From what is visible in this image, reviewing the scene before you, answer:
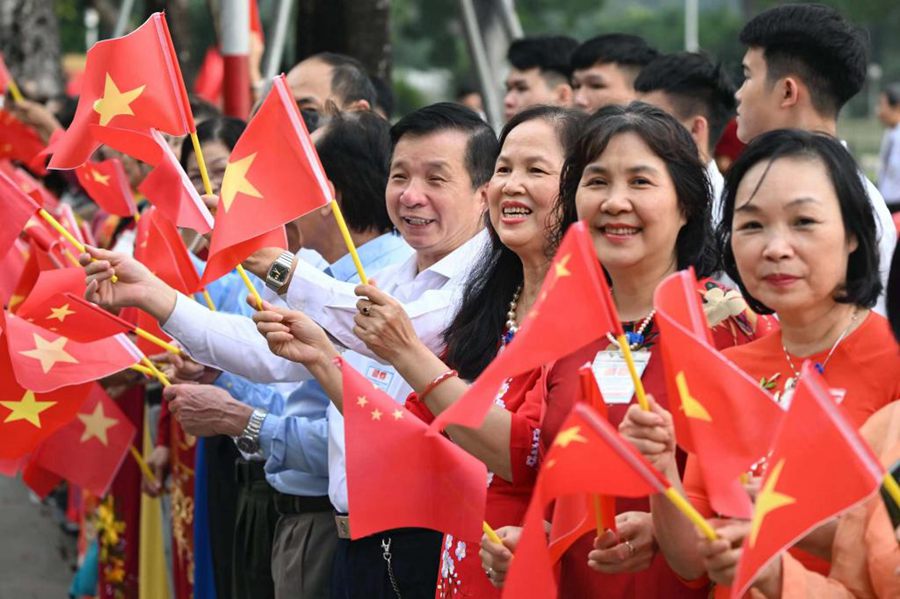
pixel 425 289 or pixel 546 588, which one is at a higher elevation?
pixel 425 289

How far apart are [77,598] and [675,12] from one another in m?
61.4

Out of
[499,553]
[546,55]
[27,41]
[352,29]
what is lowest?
[499,553]

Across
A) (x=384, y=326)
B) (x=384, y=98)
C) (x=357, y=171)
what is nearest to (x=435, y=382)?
(x=384, y=326)

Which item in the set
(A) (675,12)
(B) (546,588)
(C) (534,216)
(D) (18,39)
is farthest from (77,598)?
(A) (675,12)

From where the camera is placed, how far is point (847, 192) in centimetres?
276

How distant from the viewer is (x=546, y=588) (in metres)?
2.68

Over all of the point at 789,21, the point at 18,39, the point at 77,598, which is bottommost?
the point at 77,598

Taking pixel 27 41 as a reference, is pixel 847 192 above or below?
below

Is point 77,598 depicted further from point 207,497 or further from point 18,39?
point 18,39

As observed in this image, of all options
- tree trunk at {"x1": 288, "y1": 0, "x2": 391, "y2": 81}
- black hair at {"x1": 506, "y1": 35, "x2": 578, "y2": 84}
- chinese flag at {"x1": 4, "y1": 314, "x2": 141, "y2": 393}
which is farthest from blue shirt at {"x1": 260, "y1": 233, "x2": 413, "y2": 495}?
tree trunk at {"x1": 288, "y1": 0, "x2": 391, "y2": 81}

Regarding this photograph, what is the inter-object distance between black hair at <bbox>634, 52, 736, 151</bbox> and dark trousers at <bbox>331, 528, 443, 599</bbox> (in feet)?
6.45

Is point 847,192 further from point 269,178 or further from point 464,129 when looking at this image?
point 464,129

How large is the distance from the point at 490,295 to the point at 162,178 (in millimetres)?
921

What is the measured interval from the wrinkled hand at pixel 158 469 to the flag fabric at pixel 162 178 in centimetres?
195
